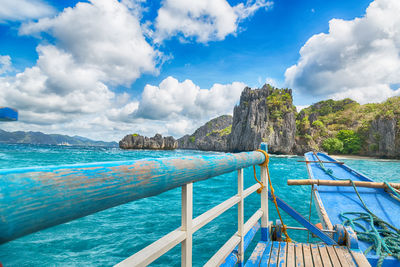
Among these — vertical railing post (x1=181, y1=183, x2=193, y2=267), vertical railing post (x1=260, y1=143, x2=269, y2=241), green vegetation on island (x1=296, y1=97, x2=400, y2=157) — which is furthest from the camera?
green vegetation on island (x1=296, y1=97, x2=400, y2=157)

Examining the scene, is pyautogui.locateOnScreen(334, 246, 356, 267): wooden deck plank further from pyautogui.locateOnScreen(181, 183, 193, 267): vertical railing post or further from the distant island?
the distant island

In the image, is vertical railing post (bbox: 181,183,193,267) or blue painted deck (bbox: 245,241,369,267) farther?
blue painted deck (bbox: 245,241,369,267)

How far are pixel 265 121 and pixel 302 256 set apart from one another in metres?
60.6

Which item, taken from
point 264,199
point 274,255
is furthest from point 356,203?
point 274,255

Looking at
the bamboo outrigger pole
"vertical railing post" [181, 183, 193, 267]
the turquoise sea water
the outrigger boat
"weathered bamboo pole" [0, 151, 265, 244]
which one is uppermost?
"weathered bamboo pole" [0, 151, 265, 244]

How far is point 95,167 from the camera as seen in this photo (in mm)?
582

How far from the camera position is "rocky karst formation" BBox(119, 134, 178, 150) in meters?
91.1

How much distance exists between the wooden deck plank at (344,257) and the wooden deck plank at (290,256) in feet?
1.44

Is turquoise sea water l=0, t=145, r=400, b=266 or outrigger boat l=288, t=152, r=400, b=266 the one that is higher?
outrigger boat l=288, t=152, r=400, b=266

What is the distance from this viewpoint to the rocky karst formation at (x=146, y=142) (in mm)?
91062

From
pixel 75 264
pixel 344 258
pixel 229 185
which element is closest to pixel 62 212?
pixel 344 258

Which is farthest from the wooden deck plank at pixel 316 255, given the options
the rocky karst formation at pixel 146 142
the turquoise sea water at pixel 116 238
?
the rocky karst formation at pixel 146 142

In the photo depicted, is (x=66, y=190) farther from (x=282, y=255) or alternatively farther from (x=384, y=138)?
(x=384, y=138)

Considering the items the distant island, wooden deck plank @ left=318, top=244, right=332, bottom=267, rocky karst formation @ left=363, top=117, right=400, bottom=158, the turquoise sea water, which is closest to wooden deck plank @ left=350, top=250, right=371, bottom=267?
wooden deck plank @ left=318, top=244, right=332, bottom=267
